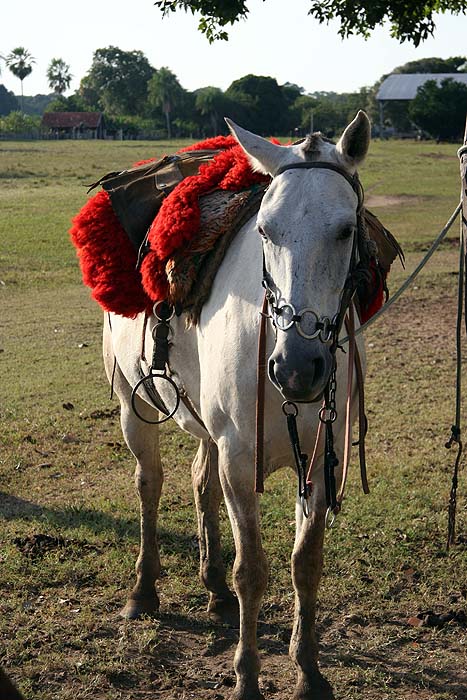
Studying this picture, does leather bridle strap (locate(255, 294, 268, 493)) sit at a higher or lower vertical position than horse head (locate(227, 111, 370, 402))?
lower

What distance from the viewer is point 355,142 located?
3.16m

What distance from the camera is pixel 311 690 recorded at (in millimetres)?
3660

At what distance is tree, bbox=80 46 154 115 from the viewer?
106 m

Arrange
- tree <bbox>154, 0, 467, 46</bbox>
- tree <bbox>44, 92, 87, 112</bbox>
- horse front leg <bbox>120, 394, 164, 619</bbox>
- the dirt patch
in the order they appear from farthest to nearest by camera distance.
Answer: tree <bbox>44, 92, 87, 112</bbox> → the dirt patch → tree <bbox>154, 0, 467, 46</bbox> → horse front leg <bbox>120, 394, 164, 619</bbox>

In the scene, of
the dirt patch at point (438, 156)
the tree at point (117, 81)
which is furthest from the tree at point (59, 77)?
the dirt patch at point (438, 156)

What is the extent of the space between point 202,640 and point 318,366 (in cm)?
199

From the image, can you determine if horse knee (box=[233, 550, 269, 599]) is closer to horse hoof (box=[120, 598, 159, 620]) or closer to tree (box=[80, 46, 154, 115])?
horse hoof (box=[120, 598, 159, 620])

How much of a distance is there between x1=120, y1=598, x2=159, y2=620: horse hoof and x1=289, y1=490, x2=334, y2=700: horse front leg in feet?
3.11

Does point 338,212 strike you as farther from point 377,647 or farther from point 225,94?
point 225,94

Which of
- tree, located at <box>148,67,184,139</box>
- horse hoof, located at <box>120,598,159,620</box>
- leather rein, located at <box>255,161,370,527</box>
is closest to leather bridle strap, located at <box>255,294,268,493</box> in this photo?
leather rein, located at <box>255,161,370,527</box>

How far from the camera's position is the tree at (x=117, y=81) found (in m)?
106

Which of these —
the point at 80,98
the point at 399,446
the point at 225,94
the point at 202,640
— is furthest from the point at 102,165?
the point at 80,98

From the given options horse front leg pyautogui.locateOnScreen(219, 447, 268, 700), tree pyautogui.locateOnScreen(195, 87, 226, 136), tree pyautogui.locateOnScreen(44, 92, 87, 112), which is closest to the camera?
horse front leg pyautogui.locateOnScreen(219, 447, 268, 700)

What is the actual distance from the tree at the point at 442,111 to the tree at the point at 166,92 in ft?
86.5
